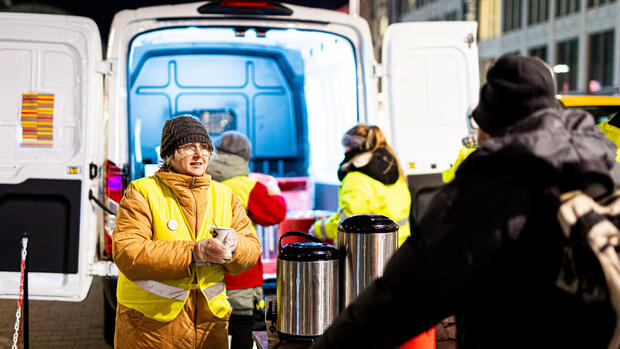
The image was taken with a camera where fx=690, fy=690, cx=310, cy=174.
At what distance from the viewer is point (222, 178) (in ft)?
13.3

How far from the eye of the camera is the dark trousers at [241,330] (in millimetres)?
3805

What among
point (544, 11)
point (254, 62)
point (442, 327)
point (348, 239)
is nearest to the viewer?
point (348, 239)

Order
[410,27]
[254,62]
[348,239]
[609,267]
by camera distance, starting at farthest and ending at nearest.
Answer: [254,62], [410,27], [348,239], [609,267]

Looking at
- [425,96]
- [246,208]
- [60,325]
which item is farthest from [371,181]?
[60,325]

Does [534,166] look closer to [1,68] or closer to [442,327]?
[442,327]

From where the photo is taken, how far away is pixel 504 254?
137cm

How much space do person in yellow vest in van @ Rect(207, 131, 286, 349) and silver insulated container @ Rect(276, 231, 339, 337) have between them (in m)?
1.32

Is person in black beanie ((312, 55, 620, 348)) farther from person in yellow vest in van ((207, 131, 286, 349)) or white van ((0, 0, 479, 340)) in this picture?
white van ((0, 0, 479, 340))

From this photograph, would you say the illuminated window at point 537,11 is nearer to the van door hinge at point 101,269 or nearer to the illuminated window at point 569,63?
the illuminated window at point 569,63

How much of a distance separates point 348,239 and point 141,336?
0.96 metres

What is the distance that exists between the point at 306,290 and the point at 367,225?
37cm

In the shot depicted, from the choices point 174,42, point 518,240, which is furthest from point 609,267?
point 174,42

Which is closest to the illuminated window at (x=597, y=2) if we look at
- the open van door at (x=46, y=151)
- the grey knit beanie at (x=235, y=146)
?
the grey knit beanie at (x=235, y=146)

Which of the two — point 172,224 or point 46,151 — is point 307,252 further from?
point 46,151
